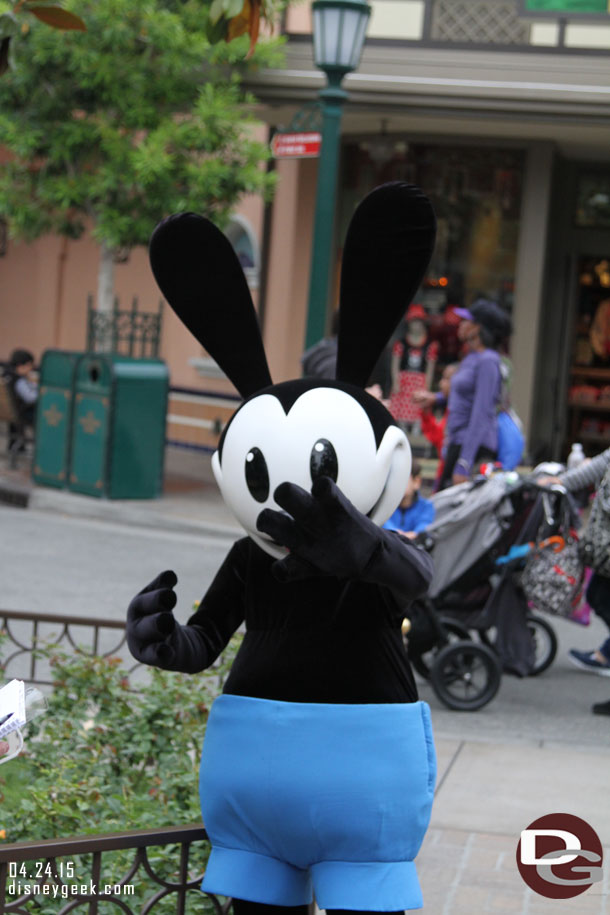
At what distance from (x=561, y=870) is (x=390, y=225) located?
198cm

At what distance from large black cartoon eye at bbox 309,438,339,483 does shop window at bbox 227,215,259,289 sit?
13889 mm

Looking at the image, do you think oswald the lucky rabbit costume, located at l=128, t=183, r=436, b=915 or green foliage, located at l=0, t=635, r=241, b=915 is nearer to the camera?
oswald the lucky rabbit costume, located at l=128, t=183, r=436, b=915

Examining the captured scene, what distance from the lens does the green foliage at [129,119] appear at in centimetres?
1186

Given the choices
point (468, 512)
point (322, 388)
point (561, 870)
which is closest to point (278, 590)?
point (322, 388)

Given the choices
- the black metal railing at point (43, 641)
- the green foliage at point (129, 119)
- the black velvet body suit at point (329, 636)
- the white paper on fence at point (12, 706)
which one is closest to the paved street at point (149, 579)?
the black metal railing at point (43, 641)

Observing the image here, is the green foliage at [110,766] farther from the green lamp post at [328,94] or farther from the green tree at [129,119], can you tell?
the green tree at [129,119]

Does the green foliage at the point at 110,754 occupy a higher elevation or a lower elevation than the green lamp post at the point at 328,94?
lower

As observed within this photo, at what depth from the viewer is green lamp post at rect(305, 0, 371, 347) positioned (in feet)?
30.4

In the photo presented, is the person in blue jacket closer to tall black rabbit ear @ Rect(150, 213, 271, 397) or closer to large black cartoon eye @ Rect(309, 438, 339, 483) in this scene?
tall black rabbit ear @ Rect(150, 213, 271, 397)

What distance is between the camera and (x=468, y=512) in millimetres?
6977

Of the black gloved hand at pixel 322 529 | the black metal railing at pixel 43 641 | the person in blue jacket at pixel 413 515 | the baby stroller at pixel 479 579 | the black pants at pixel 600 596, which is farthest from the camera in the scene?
the black pants at pixel 600 596

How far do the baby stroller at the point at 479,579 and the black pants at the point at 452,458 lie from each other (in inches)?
88.7

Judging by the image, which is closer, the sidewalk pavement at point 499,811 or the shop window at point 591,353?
the sidewalk pavement at point 499,811

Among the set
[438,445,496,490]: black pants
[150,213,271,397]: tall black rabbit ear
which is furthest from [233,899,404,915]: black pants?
[438,445,496,490]: black pants
